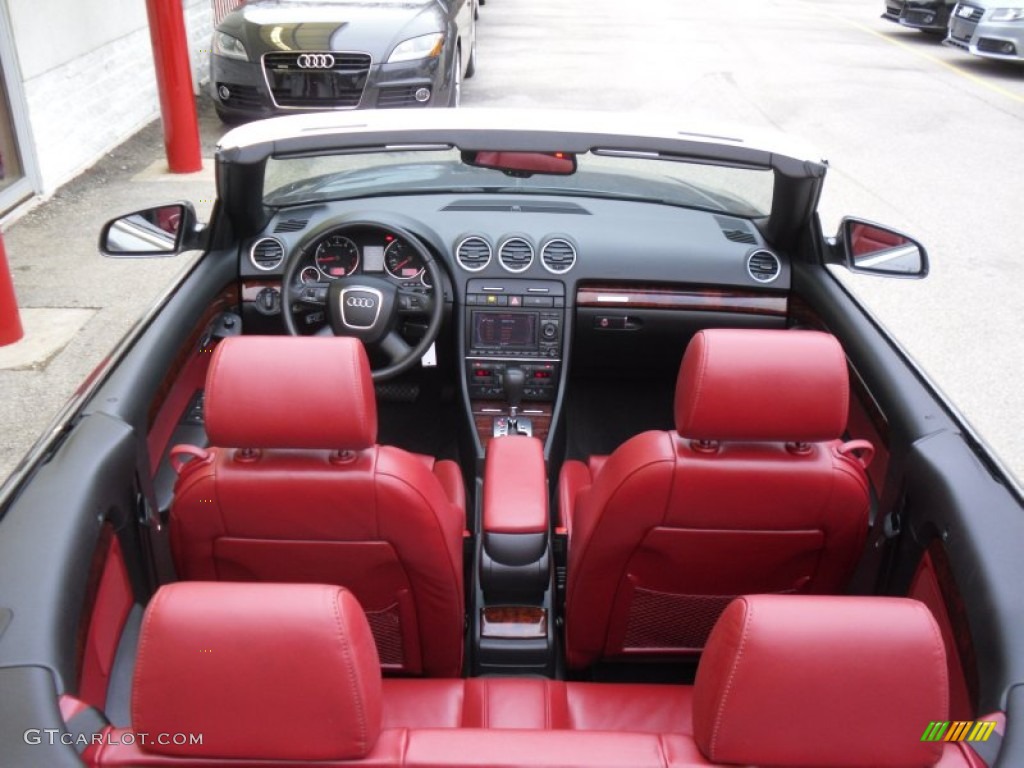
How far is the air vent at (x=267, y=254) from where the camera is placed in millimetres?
3879

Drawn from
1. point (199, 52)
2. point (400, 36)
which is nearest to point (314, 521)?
point (400, 36)

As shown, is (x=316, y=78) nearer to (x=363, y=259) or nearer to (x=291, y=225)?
(x=291, y=225)

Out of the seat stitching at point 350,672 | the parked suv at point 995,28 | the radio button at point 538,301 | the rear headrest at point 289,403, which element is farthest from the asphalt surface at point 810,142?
the seat stitching at point 350,672

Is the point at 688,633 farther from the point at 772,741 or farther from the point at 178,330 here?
the point at 178,330

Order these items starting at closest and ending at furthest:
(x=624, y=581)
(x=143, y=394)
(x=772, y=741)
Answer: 1. (x=772, y=741)
2. (x=624, y=581)
3. (x=143, y=394)

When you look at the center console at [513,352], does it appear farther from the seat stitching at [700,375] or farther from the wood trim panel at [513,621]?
the seat stitching at [700,375]

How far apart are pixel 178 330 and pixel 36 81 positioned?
6064 millimetres

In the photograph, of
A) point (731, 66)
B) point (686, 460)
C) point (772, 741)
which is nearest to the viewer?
point (772, 741)

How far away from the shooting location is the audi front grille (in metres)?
9.09

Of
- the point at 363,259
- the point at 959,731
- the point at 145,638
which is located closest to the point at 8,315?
the point at 363,259

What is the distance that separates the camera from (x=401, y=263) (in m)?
3.78

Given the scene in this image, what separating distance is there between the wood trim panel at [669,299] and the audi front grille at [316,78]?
5.82 meters

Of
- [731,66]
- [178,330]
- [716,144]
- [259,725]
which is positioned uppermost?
[716,144]

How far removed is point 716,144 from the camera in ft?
9.52
